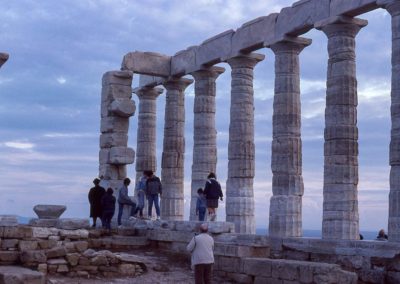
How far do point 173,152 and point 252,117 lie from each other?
19.1 feet

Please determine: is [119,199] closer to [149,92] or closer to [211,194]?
[211,194]

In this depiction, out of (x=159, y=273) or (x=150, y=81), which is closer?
(x=159, y=273)

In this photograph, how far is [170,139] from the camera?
36.0 metres

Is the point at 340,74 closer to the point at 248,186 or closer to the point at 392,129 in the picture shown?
the point at 392,129

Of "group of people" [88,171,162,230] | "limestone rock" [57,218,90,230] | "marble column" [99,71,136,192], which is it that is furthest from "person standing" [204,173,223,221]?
"marble column" [99,71,136,192]

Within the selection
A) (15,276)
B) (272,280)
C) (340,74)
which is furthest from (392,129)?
(15,276)

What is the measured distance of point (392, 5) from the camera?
23.5 meters

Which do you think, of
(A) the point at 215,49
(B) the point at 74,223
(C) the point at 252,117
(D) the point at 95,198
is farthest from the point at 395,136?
(A) the point at 215,49

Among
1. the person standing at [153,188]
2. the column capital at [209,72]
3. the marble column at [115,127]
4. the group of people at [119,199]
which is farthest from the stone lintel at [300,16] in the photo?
the group of people at [119,199]

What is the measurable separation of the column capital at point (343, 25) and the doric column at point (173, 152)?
37.7 ft

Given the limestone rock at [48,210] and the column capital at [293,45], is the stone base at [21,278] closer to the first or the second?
the limestone rock at [48,210]

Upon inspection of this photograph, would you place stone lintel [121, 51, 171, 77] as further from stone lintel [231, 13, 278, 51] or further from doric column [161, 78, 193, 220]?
stone lintel [231, 13, 278, 51]

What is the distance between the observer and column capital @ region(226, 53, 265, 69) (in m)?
31.3

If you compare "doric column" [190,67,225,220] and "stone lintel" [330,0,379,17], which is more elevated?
"stone lintel" [330,0,379,17]
